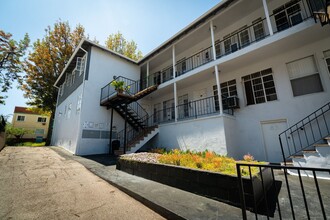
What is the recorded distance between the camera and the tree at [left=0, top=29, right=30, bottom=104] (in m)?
18.2

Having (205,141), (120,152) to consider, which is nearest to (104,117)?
(120,152)

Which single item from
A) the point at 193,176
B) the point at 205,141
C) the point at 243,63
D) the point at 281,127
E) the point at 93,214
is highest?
the point at 243,63

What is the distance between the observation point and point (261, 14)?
9.03 meters

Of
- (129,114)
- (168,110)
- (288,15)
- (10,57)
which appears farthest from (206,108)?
(10,57)

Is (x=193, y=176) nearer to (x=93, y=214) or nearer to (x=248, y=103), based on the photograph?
(x=93, y=214)

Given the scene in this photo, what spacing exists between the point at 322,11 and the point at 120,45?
73.6 feet

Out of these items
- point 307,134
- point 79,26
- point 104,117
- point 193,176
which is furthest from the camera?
point 79,26

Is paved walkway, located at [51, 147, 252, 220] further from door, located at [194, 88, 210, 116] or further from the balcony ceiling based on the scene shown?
the balcony ceiling

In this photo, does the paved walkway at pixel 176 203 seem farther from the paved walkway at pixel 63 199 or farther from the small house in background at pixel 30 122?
the small house in background at pixel 30 122

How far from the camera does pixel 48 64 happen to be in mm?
19391

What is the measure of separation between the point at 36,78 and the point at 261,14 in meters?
25.0

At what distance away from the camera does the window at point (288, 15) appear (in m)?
7.86

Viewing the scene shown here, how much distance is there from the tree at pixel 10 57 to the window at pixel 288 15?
27426mm

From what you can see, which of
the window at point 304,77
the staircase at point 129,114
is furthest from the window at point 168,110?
the window at point 304,77
